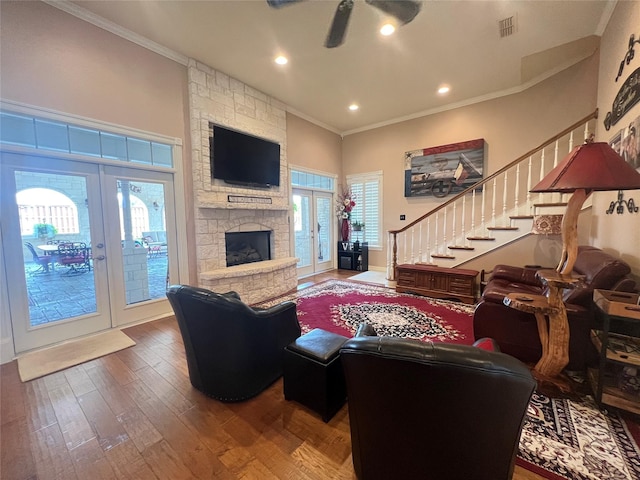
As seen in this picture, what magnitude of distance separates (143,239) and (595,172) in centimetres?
473

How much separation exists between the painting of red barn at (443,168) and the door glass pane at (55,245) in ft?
19.0

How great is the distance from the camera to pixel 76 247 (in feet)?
10.2

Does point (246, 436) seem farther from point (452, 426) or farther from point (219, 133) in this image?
point (219, 133)

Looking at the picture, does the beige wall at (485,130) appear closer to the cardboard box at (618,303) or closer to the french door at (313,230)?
the french door at (313,230)

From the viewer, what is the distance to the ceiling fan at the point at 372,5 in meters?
2.54

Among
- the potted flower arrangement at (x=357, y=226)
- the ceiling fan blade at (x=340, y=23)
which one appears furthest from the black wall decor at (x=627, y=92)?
the potted flower arrangement at (x=357, y=226)

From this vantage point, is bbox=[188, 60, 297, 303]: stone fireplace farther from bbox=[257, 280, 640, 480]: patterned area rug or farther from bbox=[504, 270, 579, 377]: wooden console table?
bbox=[504, 270, 579, 377]: wooden console table

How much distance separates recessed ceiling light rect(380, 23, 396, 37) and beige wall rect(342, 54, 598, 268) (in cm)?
286

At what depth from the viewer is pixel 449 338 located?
302 cm

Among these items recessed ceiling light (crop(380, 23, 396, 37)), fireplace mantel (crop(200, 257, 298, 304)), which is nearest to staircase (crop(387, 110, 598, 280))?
fireplace mantel (crop(200, 257, 298, 304))

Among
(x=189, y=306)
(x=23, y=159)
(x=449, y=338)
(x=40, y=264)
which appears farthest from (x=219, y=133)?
(x=449, y=338)

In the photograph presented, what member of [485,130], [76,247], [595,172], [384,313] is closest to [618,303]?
[595,172]

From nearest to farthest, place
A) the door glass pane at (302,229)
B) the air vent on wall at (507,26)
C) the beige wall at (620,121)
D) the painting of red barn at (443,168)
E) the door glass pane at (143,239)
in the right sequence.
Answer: the beige wall at (620,121) → the air vent on wall at (507,26) → the door glass pane at (143,239) → the painting of red barn at (443,168) → the door glass pane at (302,229)

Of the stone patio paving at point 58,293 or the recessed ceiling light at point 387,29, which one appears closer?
the stone patio paving at point 58,293
